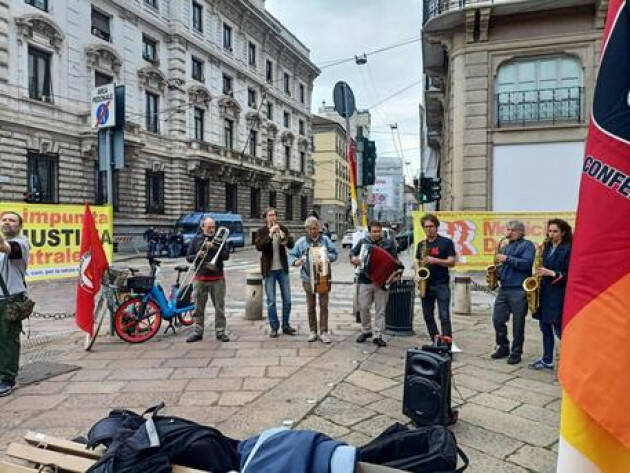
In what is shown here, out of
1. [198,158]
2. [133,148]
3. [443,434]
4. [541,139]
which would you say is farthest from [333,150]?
[443,434]

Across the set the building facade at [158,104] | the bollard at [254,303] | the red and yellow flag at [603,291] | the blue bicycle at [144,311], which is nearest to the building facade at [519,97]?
the bollard at [254,303]

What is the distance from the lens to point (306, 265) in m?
6.87

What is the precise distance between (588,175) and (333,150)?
69848mm

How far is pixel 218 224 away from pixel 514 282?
23705 millimetres

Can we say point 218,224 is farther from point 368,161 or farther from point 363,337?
point 363,337

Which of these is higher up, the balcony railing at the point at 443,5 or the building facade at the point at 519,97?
the balcony railing at the point at 443,5

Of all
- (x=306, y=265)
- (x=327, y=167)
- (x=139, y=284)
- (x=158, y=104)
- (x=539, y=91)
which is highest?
(x=327, y=167)

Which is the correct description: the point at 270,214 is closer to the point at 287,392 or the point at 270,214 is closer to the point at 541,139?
the point at 287,392

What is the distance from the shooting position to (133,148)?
92.7 feet

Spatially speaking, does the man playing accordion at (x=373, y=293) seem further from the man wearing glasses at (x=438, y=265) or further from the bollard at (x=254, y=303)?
the bollard at (x=254, y=303)

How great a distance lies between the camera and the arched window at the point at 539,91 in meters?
14.5

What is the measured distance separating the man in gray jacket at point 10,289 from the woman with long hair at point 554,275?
536 centimetres

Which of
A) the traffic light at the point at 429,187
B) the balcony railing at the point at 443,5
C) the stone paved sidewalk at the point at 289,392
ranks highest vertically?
the balcony railing at the point at 443,5

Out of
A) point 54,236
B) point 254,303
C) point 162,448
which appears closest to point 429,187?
point 254,303
